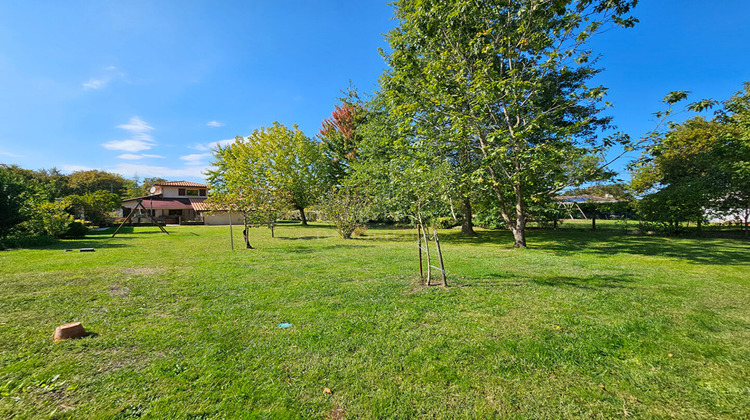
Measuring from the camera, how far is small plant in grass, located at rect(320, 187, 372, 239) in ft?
49.9

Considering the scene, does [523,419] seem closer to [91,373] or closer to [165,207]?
[91,373]

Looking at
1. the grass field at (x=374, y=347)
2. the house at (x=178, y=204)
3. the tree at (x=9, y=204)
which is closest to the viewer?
the grass field at (x=374, y=347)

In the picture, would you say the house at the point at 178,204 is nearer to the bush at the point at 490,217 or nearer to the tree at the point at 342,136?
the tree at the point at 342,136

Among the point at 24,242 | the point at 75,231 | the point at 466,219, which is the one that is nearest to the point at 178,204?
the point at 75,231

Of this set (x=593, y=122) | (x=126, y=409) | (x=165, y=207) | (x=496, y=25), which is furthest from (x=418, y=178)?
(x=165, y=207)

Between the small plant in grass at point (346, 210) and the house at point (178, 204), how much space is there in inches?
800

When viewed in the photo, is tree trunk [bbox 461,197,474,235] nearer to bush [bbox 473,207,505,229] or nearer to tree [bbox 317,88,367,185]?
bush [bbox 473,207,505,229]

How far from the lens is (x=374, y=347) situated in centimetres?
295

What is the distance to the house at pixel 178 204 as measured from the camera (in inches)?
1250

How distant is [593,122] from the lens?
45.2ft

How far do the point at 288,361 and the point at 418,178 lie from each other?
3860mm

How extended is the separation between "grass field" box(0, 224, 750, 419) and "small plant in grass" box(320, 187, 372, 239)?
9265 millimetres

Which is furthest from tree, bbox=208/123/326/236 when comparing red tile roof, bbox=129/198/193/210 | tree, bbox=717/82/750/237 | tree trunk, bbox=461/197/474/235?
tree, bbox=717/82/750/237

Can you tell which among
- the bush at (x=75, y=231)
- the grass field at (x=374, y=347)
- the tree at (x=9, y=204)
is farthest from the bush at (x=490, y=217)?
the bush at (x=75, y=231)
